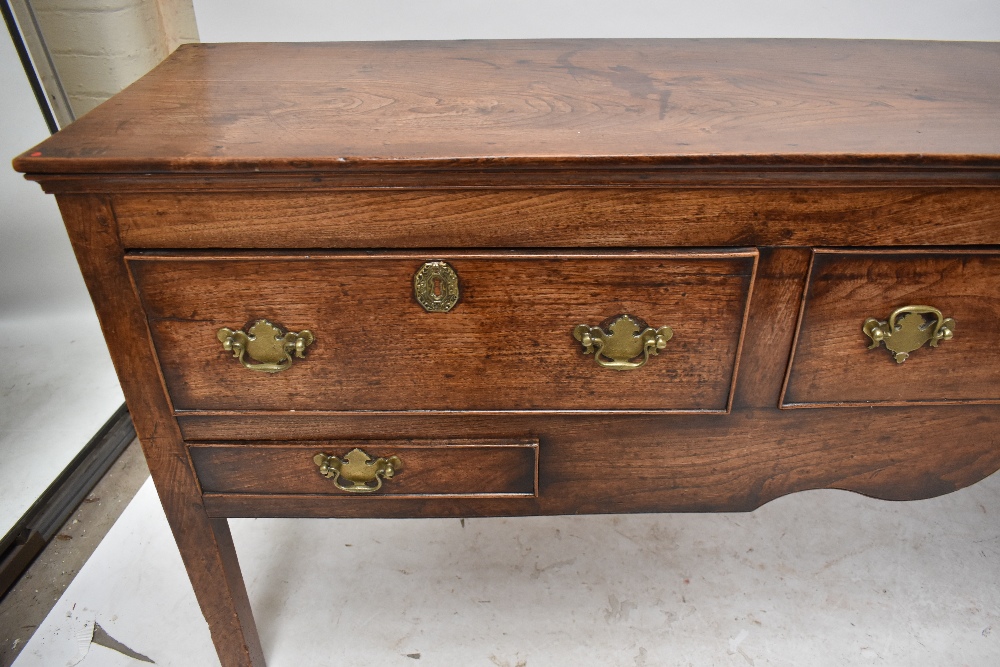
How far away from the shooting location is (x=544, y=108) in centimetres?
105

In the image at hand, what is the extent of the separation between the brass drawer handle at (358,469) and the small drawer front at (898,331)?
0.58 m

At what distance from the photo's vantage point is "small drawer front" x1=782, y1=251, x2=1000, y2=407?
955 mm

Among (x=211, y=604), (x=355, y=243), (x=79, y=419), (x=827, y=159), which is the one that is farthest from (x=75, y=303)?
(x=827, y=159)

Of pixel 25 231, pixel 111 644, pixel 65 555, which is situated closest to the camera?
pixel 111 644

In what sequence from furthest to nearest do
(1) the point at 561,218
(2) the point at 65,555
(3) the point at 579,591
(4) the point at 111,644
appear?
(2) the point at 65,555 → (3) the point at 579,591 → (4) the point at 111,644 → (1) the point at 561,218

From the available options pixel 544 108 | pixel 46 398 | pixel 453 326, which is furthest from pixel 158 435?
pixel 46 398

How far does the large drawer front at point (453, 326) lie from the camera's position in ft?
3.09

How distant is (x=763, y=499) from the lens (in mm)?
1147

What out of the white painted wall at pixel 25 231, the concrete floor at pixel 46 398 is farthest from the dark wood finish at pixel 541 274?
the concrete floor at pixel 46 398

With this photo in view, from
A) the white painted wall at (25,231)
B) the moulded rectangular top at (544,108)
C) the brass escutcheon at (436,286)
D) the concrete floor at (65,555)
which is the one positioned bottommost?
the concrete floor at (65,555)

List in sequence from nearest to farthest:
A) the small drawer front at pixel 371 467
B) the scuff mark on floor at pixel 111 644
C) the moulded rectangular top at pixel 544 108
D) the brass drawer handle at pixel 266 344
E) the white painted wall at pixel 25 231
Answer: the moulded rectangular top at pixel 544 108 < the brass drawer handle at pixel 266 344 < the small drawer front at pixel 371 467 < the scuff mark on floor at pixel 111 644 < the white painted wall at pixel 25 231

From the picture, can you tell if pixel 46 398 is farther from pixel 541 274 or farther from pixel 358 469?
pixel 541 274

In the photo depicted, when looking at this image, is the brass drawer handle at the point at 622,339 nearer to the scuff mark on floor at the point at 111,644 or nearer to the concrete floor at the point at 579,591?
the concrete floor at the point at 579,591

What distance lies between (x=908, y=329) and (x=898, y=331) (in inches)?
0.6
